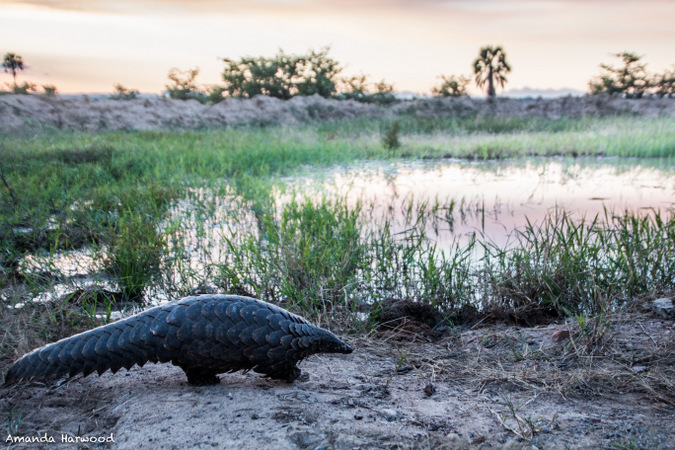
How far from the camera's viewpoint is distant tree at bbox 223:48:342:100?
23.8 meters

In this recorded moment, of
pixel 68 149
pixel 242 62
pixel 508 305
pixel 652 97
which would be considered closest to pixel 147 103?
pixel 242 62

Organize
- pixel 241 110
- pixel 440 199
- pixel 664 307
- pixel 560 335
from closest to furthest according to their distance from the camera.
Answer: pixel 560 335 < pixel 664 307 < pixel 440 199 < pixel 241 110

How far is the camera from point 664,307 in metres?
2.98

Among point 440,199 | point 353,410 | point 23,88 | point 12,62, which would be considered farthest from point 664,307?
point 23,88

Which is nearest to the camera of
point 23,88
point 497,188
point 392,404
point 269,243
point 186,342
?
point 186,342

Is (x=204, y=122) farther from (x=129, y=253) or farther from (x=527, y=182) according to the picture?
(x=129, y=253)

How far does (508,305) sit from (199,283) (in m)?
2.12

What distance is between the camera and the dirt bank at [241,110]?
14.5 metres

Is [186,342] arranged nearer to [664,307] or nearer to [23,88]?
[664,307]

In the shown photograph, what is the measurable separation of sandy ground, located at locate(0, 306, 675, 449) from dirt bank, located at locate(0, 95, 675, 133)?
11.3 m

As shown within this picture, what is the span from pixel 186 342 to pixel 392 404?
0.84 metres

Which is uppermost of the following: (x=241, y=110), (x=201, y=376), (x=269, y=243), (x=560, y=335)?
(x=241, y=110)

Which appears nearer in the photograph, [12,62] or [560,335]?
[560,335]

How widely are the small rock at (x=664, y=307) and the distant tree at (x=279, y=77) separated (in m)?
22.1
